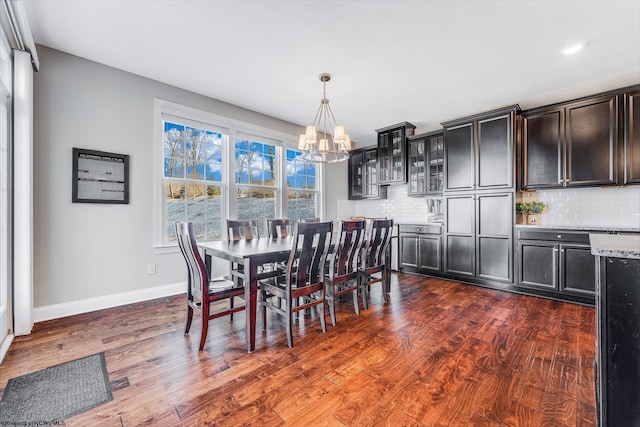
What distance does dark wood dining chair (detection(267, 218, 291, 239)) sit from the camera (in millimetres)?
3639

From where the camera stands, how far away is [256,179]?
14.9ft

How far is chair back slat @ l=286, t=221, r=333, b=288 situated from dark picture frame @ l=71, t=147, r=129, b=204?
234 centimetres

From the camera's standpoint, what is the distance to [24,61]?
7.88ft

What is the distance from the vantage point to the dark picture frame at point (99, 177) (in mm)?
2898

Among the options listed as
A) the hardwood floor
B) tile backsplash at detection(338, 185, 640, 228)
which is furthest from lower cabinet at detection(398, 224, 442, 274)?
the hardwood floor

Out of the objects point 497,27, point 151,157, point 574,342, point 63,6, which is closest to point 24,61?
point 63,6

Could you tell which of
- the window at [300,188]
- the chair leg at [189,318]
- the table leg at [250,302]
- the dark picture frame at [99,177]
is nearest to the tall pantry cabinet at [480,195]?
the window at [300,188]

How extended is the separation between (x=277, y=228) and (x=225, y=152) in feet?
4.88

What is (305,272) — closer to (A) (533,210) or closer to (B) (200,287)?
(B) (200,287)

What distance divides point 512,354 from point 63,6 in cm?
450

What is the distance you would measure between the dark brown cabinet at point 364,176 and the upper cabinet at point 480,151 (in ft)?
5.01

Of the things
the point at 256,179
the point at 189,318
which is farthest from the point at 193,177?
the point at 189,318

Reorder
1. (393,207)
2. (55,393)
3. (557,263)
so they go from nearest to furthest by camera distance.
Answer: (55,393) → (557,263) → (393,207)

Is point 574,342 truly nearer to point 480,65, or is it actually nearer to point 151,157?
point 480,65
